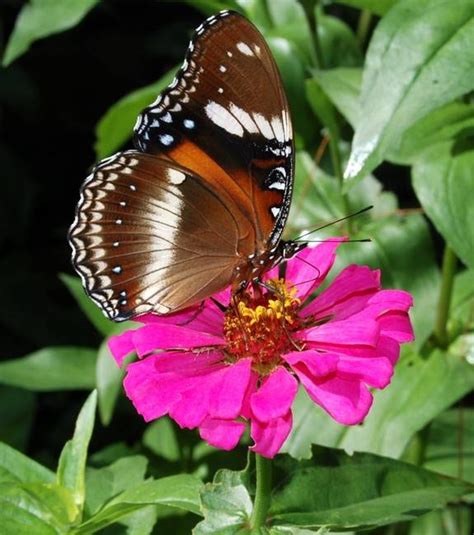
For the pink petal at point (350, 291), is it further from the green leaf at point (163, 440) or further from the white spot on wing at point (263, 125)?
the green leaf at point (163, 440)

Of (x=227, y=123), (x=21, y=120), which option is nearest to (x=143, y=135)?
(x=227, y=123)

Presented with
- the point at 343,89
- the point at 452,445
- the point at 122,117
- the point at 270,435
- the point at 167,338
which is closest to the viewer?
the point at 270,435

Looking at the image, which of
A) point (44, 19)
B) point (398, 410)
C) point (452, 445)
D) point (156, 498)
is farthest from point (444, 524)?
point (44, 19)

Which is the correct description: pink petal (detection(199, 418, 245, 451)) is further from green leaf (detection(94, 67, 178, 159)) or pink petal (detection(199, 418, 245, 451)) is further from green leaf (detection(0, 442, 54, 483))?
green leaf (detection(94, 67, 178, 159))

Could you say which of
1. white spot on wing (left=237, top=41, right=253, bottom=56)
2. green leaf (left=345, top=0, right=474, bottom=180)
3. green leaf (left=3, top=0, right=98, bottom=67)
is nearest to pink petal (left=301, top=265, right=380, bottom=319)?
green leaf (left=345, top=0, right=474, bottom=180)

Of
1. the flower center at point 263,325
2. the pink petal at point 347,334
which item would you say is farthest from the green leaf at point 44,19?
the pink petal at point 347,334

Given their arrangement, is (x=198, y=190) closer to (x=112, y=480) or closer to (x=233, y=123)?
(x=233, y=123)

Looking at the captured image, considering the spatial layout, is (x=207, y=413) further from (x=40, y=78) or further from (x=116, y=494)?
(x=40, y=78)
